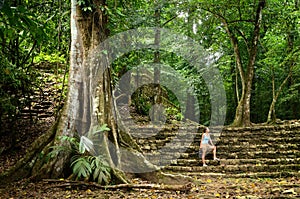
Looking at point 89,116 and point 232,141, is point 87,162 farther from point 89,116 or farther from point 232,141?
point 232,141

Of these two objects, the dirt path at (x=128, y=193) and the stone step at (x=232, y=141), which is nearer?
the dirt path at (x=128, y=193)

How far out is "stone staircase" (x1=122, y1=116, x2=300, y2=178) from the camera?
25.1 feet

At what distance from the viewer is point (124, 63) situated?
12.0m

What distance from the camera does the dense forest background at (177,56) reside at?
7602mm

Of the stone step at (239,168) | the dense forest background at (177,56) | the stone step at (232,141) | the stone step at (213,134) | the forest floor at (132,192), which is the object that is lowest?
the stone step at (239,168)

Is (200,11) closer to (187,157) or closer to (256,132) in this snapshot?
(256,132)

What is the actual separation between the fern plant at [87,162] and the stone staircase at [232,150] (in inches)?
115

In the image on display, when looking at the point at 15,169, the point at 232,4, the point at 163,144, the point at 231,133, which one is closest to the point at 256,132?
the point at 231,133

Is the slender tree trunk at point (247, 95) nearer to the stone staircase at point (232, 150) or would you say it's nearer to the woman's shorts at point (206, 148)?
the stone staircase at point (232, 150)

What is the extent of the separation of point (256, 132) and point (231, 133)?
2.71ft

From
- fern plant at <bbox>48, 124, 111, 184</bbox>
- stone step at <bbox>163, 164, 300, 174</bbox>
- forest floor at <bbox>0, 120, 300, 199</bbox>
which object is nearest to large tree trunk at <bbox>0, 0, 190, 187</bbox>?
fern plant at <bbox>48, 124, 111, 184</bbox>

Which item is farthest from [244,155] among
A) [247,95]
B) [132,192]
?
[132,192]

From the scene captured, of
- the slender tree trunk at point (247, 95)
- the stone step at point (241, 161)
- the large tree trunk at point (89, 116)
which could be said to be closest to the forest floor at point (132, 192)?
the large tree trunk at point (89, 116)

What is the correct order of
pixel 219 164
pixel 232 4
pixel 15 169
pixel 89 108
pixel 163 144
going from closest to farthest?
pixel 15 169 → pixel 89 108 → pixel 219 164 → pixel 163 144 → pixel 232 4
